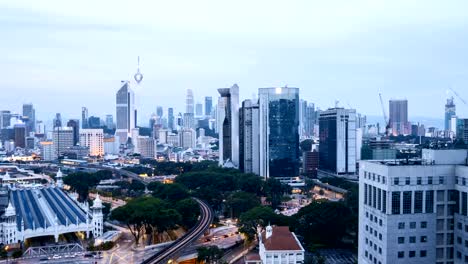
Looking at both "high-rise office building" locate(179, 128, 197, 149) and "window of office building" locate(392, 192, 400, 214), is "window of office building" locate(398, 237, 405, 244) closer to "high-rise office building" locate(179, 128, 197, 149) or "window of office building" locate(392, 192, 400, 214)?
"window of office building" locate(392, 192, 400, 214)

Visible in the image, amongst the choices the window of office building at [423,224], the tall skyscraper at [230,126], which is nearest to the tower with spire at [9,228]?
the window of office building at [423,224]

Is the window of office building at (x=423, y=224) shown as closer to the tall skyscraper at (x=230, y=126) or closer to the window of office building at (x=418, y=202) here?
the window of office building at (x=418, y=202)

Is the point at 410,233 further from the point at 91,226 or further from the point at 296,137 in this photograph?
the point at 296,137

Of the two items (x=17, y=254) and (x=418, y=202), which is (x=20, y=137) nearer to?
(x=17, y=254)

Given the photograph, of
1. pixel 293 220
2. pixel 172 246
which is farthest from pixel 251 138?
pixel 172 246

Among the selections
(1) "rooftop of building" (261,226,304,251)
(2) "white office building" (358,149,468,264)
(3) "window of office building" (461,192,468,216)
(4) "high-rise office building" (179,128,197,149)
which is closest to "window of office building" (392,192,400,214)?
(2) "white office building" (358,149,468,264)

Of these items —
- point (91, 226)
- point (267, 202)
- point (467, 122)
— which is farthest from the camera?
point (467, 122)

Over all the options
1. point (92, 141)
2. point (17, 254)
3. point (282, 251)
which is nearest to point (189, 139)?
point (92, 141)
